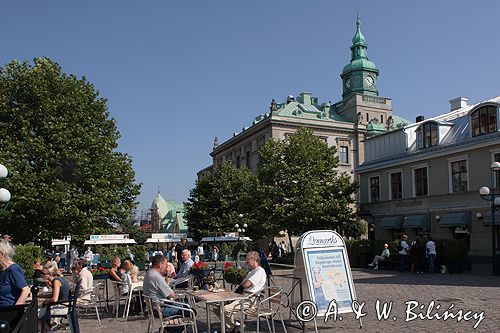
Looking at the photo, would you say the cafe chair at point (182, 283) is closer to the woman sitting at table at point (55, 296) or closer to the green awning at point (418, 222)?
the woman sitting at table at point (55, 296)

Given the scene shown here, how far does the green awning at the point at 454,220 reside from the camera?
2988 cm

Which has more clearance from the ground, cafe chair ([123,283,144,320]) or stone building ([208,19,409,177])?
stone building ([208,19,409,177])

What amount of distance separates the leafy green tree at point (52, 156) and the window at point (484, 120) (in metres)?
21.2

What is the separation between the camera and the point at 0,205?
22109 mm

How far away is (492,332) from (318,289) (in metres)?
3.11

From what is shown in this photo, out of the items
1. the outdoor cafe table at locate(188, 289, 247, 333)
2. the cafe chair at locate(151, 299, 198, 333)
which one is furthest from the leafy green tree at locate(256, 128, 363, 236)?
the cafe chair at locate(151, 299, 198, 333)

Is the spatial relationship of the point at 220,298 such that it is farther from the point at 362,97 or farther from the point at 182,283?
the point at 362,97

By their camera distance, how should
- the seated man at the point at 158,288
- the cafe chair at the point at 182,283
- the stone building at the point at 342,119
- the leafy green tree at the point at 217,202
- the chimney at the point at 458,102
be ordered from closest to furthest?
the seated man at the point at 158,288, the cafe chair at the point at 182,283, the chimney at the point at 458,102, the leafy green tree at the point at 217,202, the stone building at the point at 342,119

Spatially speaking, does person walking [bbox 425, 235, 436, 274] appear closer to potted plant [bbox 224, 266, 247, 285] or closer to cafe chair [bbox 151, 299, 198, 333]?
potted plant [bbox 224, 266, 247, 285]

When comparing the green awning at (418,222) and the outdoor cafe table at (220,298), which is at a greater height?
the green awning at (418,222)

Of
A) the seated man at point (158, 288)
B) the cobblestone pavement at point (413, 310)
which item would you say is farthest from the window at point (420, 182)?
the seated man at point (158, 288)

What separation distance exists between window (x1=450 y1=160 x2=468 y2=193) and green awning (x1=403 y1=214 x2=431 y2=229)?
2.78 meters

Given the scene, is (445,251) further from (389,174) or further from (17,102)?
(17,102)

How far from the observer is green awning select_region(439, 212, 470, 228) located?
29.9 meters
